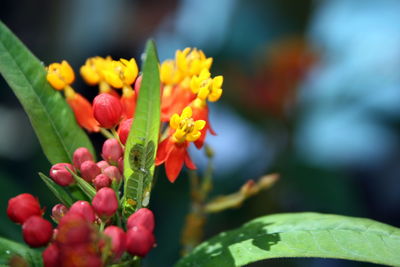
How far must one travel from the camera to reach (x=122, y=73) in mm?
1447

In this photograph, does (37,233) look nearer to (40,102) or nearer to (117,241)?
(117,241)

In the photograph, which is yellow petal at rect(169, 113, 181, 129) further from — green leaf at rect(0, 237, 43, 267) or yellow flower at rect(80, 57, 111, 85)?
green leaf at rect(0, 237, 43, 267)

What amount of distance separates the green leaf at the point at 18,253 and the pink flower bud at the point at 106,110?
340 mm

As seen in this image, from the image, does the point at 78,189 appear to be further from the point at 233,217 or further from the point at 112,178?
the point at 233,217

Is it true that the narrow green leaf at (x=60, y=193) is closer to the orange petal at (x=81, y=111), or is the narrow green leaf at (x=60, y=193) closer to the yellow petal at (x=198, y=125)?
the orange petal at (x=81, y=111)

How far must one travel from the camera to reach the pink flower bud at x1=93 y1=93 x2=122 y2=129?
1355 mm

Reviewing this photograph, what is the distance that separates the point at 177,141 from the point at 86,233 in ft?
1.21

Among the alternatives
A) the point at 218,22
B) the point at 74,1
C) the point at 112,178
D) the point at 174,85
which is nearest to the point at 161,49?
the point at 218,22

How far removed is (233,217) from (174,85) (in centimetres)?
145

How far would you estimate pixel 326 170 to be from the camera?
3219 millimetres

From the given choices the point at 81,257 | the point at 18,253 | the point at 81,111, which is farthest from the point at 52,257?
the point at 81,111

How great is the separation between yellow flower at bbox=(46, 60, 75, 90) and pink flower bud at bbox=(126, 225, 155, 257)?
18.6 inches

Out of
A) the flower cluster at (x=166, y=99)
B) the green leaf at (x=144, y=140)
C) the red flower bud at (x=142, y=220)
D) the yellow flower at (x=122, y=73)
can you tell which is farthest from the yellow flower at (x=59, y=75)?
the red flower bud at (x=142, y=220)

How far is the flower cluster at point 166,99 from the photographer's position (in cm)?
136
